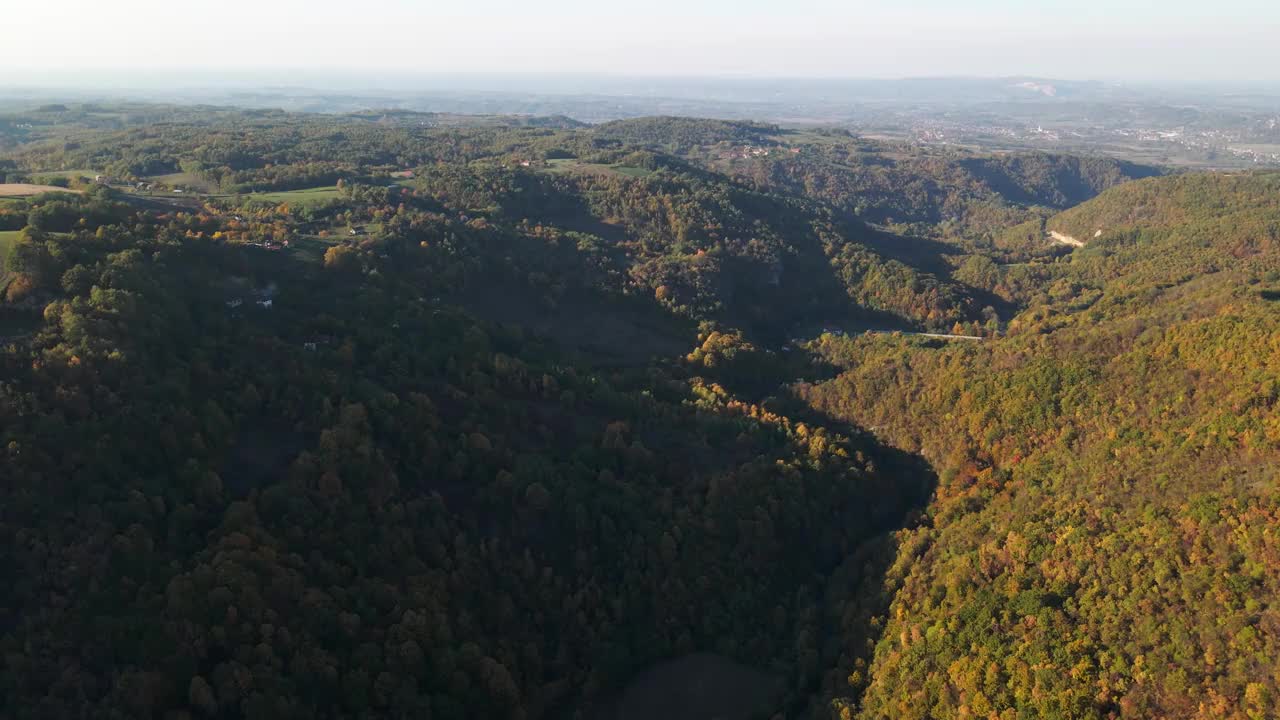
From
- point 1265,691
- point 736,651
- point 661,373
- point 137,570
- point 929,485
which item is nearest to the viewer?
point 1265,691

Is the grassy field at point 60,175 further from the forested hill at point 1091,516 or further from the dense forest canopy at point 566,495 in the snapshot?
the forested hill at point 1091,516

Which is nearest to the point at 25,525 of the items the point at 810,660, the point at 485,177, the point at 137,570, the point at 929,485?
the point at 137,570

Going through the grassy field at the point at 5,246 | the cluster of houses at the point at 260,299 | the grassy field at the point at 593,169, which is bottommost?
the cluster of houses at the point at 260,299

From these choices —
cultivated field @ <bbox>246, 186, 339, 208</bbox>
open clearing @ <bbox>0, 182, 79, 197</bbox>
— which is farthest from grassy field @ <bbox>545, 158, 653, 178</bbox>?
open clearing @ <bbox>0, 182, 79, 197</bbox>

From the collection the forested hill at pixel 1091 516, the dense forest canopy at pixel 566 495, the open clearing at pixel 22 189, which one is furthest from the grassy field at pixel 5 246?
the forested hill at pixel 1091 516

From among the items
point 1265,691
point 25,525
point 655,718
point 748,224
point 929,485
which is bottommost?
point 655,718

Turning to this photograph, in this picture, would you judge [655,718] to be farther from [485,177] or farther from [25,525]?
[485,177]
